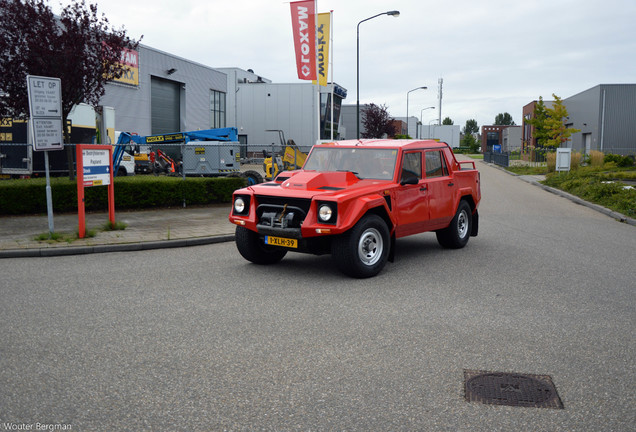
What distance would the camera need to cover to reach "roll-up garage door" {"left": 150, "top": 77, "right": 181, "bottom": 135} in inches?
1566

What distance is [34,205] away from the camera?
13352mm

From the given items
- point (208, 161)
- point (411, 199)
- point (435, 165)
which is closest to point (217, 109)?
point (208, 161)

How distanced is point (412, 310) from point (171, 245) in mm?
5459

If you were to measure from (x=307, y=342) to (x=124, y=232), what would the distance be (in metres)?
7.16

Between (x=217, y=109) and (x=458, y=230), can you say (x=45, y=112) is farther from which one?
(x=217, y=109)

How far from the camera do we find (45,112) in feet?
32.8

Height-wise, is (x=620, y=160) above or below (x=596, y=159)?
below

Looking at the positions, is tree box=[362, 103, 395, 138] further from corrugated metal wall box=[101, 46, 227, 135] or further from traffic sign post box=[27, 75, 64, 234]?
traffic sign post box=[27, 75, 64, 234]

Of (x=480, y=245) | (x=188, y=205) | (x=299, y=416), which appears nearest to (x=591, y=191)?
(x=480, y=245)

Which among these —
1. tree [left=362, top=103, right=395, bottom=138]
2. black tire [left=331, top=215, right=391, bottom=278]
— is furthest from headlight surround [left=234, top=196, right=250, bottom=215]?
tree [left=362, top=103, right=395, bottom=138]

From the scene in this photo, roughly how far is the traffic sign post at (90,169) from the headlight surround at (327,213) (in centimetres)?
513

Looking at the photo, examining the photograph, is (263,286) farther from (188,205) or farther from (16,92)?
(16,92)

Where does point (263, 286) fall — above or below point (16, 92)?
below

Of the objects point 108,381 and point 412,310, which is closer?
point 108,381
